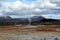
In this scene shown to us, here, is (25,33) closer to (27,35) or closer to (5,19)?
(27,35)

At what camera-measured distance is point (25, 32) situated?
2.50 m

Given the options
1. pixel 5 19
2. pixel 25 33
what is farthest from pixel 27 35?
pixel 5 19

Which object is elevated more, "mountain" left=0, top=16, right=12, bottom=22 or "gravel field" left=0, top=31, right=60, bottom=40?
"mountain" left=0, top=16, right=12, bottom=22

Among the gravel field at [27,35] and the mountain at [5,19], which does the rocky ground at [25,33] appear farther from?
the mountain at [5,19]

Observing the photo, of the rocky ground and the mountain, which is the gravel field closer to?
the rocky ground

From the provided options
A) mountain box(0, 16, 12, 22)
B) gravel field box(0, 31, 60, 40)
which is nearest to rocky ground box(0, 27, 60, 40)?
gravel field box(0, 31, 60, 40)

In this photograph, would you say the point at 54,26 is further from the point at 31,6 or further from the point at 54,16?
the point at 31,6

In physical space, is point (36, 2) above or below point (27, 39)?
above

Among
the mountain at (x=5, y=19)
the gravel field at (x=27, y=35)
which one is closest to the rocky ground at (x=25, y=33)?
the gravel field at (x=27, y=35)

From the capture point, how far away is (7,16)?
2.52 meters

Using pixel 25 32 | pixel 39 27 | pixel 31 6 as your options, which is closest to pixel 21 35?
pixel 25 32

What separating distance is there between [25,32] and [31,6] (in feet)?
1.28

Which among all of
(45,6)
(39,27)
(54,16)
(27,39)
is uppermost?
(45,6)

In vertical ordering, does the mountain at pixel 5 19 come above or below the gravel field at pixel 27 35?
above
